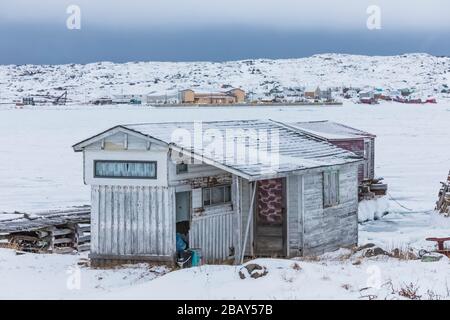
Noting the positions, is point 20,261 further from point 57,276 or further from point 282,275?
point 282,275

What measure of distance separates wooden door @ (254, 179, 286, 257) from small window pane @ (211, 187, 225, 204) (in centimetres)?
83

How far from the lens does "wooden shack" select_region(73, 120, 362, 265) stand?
16281mm

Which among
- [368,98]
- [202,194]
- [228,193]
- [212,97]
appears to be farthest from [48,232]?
[368,98]

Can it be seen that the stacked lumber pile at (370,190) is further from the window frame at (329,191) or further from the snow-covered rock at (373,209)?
the window frame at (329,191)

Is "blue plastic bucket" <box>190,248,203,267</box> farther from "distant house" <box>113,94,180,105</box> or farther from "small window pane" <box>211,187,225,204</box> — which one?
"distant house" <box>113,94,180,105</box>

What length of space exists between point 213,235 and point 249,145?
229 centimetres

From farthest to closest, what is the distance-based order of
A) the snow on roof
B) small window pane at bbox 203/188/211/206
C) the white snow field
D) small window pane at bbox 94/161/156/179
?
1. the snow on roof
2. small window pane at bbox 203/188/211/206
3. small window pane at bbox 94/161/156/179
4. the white snow field

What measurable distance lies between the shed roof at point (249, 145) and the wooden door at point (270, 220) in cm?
79

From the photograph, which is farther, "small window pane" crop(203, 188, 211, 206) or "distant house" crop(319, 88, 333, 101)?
"distant house" crop(319, 88, 333, 101)

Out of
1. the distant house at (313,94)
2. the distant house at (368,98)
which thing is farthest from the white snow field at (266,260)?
the distant house at (313,94)

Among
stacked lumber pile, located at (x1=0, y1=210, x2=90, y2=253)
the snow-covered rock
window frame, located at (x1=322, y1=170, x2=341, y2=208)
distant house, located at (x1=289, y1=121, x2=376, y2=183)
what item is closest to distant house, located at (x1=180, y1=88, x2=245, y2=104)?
distant house, located at (x1=289, y1=121, x2=376, y2=183)

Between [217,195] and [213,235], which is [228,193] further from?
[213,235]

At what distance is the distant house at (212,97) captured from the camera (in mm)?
170488
